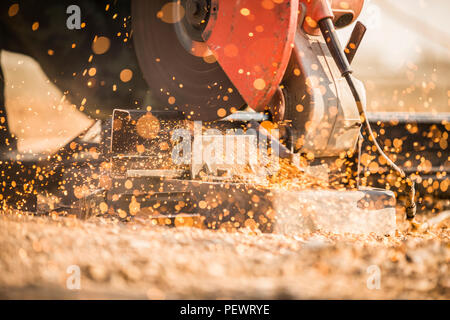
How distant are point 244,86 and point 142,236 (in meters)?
0.94

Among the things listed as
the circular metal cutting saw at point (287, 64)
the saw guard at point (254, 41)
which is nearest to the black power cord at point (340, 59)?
the circular metal cutting saw at point (287, 64)

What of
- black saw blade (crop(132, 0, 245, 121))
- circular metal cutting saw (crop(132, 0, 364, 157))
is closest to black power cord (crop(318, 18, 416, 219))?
circular metal cutting saw (crop(132, 0, 364, 157))

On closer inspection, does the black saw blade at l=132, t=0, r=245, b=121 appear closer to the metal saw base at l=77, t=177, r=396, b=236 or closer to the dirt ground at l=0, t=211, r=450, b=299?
the metal saw base at l=77, t=177, r=396, b=236

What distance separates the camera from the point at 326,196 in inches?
83.9

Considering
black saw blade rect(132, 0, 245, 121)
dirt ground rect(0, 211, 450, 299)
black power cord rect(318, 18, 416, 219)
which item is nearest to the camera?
dirt ground rect(0, 211, 450, 299)

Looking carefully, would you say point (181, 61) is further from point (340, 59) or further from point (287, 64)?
point (340, 59)

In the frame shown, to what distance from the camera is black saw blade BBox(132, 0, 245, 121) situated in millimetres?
2533

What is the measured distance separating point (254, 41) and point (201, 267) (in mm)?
1178

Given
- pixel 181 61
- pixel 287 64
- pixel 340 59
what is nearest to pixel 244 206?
pixel 287 64

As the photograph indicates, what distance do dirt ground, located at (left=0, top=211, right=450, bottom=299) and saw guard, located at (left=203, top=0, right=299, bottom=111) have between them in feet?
2.56

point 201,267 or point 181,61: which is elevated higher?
point 181,61

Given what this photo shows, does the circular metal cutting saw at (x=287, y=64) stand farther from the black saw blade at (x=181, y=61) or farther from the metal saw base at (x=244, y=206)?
the metal saw base at (x=244, y=206)

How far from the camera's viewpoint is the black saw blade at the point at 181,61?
253 centimetres

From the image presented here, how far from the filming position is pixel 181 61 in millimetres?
2826
